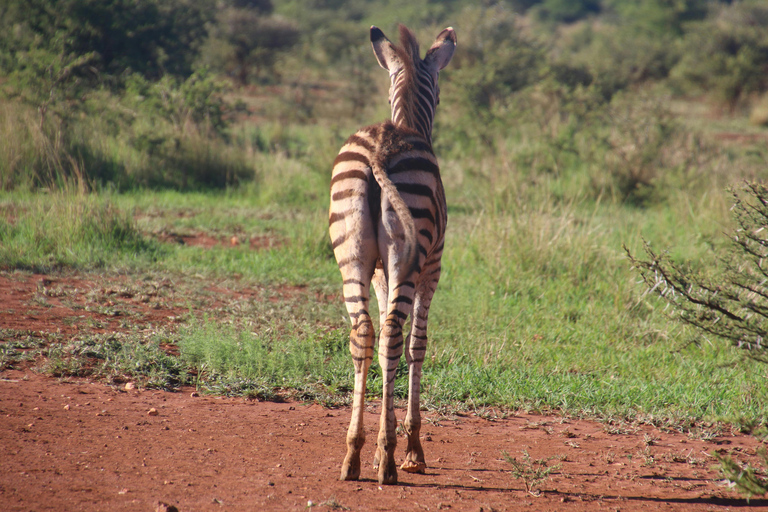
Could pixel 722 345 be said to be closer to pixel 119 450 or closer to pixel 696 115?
pixel 119 450

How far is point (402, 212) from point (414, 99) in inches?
48.6

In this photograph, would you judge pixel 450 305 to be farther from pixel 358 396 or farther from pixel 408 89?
pixel 358 396

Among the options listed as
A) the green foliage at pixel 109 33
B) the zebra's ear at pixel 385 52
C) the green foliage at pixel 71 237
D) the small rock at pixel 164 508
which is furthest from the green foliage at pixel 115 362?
the green foliage at pixel 109 33

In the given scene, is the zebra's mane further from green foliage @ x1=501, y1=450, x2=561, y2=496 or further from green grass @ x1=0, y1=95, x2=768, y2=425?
green foliage @ x1=501, y1=450, x2=561, y2=496

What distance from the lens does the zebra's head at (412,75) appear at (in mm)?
3838

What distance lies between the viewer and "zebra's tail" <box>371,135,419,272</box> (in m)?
2.96

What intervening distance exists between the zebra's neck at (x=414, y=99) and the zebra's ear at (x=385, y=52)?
123 millimetres

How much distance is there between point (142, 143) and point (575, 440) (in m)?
7.96

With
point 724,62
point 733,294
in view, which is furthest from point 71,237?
point 724,62

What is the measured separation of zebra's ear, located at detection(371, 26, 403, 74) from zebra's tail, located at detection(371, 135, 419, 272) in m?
1.65

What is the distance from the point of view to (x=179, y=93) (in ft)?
34.5

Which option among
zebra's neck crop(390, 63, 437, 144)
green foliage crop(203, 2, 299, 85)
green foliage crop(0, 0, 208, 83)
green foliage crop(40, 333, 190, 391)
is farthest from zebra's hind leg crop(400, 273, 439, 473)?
green foliage crop(203, 2, 299, 85)

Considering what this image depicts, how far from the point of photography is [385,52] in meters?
4.59

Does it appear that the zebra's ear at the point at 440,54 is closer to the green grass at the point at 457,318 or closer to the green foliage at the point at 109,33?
the green grass at the point at 457,318
